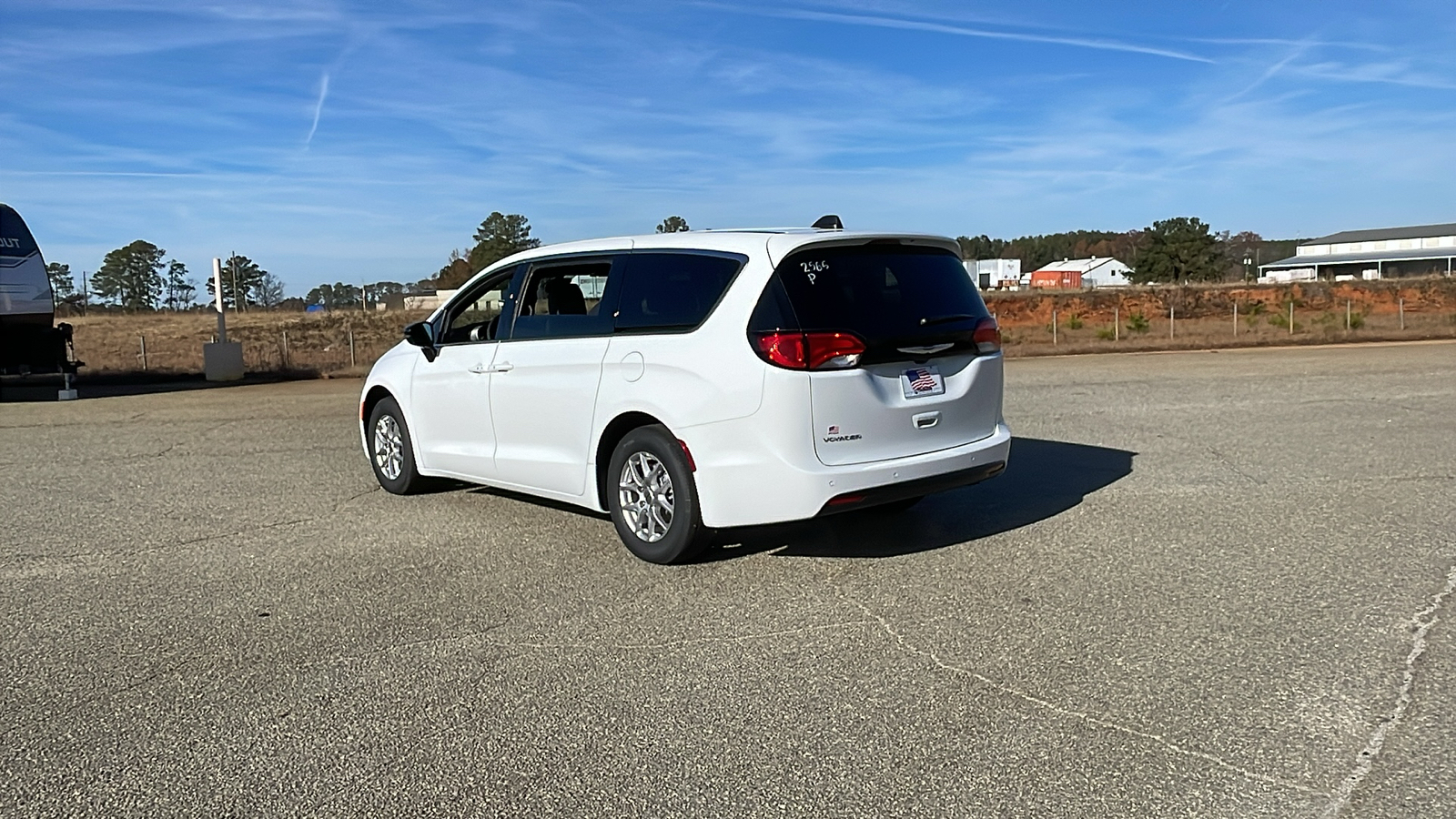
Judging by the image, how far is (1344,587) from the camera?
560 cm

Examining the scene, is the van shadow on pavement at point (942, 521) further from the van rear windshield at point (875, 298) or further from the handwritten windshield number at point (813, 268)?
the handwritten windshield number at point (813, 268)

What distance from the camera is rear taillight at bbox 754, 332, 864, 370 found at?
5688 mm

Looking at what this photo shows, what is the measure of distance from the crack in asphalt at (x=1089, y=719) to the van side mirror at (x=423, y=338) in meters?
4.24

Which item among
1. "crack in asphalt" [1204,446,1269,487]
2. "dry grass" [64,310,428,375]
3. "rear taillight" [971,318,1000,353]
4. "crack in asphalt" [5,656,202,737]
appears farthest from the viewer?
"dry grass" [64,310,428,375]

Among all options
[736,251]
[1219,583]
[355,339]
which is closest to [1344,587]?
[1219,583]

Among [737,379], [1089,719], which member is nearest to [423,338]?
[737,379]

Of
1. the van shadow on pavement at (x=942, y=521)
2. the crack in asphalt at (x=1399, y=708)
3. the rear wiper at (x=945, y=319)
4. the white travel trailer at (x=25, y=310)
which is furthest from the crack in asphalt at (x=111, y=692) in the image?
the white travel trailer at (x=25, y=310)

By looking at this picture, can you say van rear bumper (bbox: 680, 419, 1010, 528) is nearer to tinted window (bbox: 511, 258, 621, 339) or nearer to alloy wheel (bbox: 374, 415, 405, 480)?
tinted window (bbox: 511, 258, 621, 339)

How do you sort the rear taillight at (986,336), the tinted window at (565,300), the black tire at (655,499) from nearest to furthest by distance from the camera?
the black tire at (655,499), the rear taillight at (986,336), the tinted window at (565,300)

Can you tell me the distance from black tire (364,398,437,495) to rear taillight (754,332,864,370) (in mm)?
3644

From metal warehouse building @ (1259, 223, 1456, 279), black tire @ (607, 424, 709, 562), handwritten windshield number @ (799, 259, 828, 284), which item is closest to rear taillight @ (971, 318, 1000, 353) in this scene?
handwritten windshield number @ (799, 259, 828, 284)

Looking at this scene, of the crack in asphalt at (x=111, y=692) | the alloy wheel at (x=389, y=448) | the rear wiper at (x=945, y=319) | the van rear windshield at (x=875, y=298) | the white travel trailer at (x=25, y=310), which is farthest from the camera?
the white travel trailer at (x=25, y=310)

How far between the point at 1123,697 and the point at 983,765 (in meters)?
0.84

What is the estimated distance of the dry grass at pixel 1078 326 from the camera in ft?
92.1
